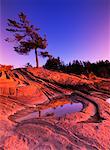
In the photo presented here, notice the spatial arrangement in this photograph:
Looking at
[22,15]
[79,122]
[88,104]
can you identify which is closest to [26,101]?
[88,104]

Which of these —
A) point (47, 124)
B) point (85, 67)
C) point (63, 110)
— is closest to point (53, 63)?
point (85, 67)

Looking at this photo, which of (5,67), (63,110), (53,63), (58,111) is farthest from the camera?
(53,63)

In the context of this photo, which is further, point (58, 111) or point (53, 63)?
point (53, 63)

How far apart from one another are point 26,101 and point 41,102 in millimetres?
579

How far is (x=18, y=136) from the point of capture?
4840 millimetres

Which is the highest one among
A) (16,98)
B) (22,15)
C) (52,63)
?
(22,15)

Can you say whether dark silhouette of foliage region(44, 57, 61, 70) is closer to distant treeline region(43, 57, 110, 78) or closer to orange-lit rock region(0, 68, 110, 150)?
distant treeline region(43, 57, 110, 78)

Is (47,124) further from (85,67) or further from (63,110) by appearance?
(85,67)

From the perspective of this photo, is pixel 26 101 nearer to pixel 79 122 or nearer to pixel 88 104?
pixel 88 104

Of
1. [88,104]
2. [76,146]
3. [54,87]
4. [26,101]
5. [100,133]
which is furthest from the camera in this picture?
[54,87]

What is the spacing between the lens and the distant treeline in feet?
47.9

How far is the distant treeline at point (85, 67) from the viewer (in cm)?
1460

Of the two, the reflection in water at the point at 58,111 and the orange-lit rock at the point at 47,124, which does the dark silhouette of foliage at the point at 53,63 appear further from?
the reflection in water at the point at 58,111

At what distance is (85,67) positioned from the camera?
605 inches
